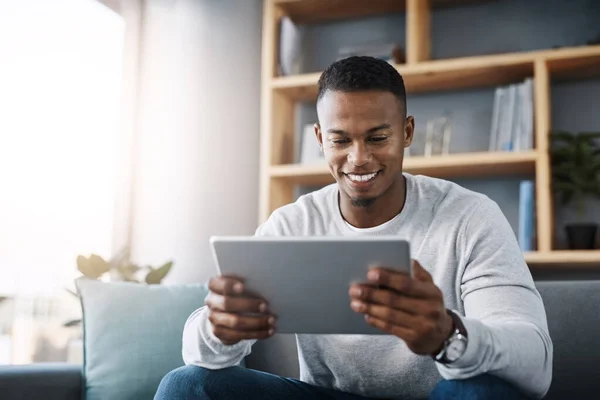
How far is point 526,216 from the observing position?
2.41 meters

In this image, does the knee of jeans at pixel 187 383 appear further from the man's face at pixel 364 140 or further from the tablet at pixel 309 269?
the man's face at pixel 364 140

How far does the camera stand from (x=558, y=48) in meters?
2.45

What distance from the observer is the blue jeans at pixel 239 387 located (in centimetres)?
116

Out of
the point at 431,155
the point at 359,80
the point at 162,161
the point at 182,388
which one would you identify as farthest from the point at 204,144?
the point at 182,388

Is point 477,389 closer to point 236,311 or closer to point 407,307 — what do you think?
point 407,307

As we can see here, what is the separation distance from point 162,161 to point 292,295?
1.96 m

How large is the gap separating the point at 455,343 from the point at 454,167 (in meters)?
A: 1.65

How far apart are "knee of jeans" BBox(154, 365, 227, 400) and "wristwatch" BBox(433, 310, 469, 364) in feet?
1.43

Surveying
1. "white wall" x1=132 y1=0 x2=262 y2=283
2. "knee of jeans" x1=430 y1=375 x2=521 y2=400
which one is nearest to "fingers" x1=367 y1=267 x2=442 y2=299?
"knee of jeans" x1=430 y1=375 x2=521 y2=400

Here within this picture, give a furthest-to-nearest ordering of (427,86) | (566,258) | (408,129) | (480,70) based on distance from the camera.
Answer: (427,86), (480,70), (566,258), (408,129)

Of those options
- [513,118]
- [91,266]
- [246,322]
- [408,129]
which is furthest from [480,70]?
[246,322]

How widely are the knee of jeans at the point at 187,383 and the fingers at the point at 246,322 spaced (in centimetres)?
17

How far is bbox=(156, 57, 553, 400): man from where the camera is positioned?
37.8 inches

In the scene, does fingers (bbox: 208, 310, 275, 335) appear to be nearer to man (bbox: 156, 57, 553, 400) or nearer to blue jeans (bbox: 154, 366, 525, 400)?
man (bbox: 156, 57, 553, 400)
